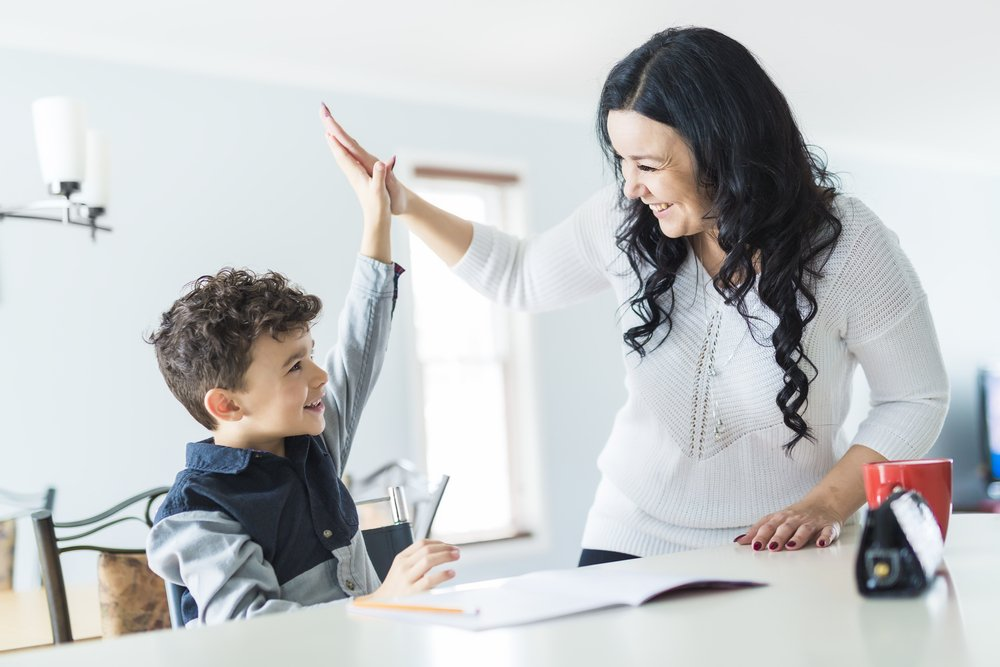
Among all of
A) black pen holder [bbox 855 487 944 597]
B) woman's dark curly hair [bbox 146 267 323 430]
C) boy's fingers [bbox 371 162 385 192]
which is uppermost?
boy's fingers [bbox 371 162 385 192]

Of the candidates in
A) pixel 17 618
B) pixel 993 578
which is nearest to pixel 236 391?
pixel 17 618

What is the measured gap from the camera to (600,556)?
1.58 meters

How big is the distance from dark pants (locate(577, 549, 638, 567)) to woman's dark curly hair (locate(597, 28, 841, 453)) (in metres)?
0.30

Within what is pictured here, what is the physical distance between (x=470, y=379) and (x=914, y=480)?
4102mm

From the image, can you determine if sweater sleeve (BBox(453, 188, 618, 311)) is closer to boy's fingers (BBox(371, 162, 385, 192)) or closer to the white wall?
boy's fingers (BBox(371, 162, 385, 192))

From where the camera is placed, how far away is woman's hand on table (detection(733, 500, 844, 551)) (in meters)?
1.22

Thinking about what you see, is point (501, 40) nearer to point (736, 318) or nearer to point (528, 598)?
point (736, 318)

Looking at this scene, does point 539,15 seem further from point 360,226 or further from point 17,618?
Answer: point 17,618

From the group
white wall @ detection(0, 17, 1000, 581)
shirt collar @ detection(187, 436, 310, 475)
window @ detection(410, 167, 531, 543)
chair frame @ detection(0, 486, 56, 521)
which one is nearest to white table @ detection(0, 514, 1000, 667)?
shirt collar @ detection(187, 436, 310, 475)

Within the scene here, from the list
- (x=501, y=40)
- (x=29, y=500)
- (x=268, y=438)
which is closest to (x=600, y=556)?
(x=268, y=438)

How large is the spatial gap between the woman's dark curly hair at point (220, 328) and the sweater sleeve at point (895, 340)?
31.1 inches

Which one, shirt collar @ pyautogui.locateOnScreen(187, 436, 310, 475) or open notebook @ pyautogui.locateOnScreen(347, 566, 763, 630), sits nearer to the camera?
open notebook @ pyautogui.locateOnScreen(347, 566, 763, 630)

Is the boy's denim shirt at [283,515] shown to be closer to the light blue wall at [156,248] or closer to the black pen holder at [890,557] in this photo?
the black pen holder at [890,557]

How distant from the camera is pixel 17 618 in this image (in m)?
1.85
